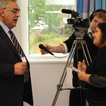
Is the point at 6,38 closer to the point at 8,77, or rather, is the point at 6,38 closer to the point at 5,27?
the point at 5,27

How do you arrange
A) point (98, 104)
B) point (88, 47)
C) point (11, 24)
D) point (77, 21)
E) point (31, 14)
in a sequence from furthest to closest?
1. point (31, 14)
2. point (88, 47)
3. point (77, 21)
4. point (11, 24)
5. point (98, 104)

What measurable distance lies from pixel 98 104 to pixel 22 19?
1830mm

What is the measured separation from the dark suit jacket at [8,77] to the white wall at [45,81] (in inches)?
46.8

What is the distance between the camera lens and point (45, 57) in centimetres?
287

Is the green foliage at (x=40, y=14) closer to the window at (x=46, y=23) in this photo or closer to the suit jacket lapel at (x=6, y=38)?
the window at (x=46, y=23)

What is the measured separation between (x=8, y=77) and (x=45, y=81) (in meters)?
1.41

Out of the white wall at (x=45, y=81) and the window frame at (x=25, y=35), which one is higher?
the window frame at (x=25, y=35)

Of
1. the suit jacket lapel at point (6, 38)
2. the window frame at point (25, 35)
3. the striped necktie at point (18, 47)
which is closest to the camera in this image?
the suit jacket lapel at point (6, 38)

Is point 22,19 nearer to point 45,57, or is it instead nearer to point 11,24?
point 45,57

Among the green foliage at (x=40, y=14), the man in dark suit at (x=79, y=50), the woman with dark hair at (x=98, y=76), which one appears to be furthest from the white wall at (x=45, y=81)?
the woman with dark hair at (x=98, y=76)

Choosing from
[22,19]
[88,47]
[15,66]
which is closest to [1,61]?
[15,66]

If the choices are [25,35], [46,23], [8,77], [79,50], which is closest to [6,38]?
[8,77]

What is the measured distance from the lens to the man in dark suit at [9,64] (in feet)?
4.50

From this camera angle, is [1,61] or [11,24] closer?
[1,61]
